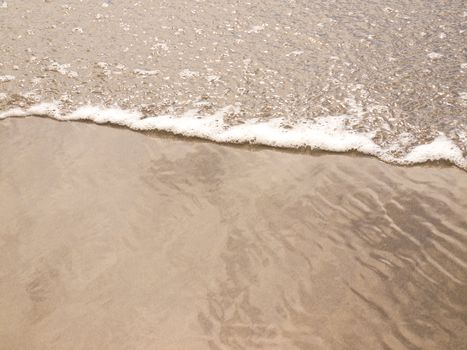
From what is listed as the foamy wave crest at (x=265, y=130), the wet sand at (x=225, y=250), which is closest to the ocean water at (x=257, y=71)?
the foamy wave crest at (x=265, y=130)

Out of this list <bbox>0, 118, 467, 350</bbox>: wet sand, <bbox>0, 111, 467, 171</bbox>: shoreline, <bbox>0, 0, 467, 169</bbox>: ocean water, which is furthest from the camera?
<bbox>0, 0, 467, 169</bbox>: ocean water

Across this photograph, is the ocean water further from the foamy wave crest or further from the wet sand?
the wet sand

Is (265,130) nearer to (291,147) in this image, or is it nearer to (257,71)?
(291,147)

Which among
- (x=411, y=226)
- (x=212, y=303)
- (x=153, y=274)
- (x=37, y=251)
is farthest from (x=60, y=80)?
(x=411, y=226)

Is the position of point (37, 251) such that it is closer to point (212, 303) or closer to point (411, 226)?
point (212, 303)

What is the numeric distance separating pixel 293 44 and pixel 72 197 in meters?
2.31

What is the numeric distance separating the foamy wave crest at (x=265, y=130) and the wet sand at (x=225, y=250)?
10 centimetres

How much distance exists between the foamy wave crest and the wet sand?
10cm

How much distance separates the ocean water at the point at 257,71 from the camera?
2953 millimetres

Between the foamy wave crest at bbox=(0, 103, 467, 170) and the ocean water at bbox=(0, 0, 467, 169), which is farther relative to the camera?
the ocean water at bbox=(0, 0, 467, 169)

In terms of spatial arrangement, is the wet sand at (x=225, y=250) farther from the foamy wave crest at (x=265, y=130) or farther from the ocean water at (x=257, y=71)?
the ocean water at (x=257, y=71)

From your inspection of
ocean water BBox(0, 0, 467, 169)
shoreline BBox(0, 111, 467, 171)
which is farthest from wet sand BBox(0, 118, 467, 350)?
ocean water BBox(0, 0, 467, 169)

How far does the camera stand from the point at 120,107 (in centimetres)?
332

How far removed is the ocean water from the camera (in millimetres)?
2953
